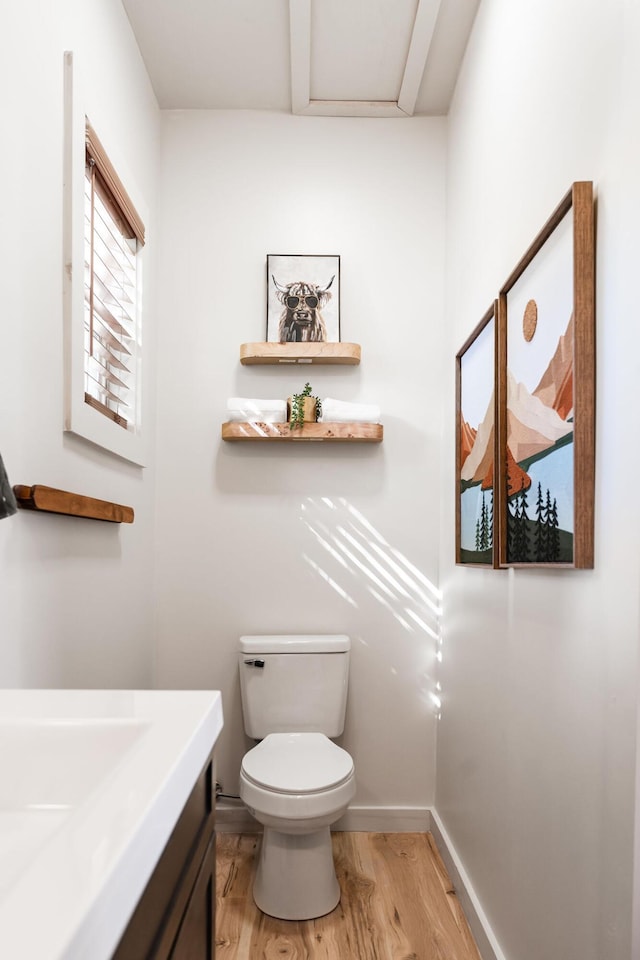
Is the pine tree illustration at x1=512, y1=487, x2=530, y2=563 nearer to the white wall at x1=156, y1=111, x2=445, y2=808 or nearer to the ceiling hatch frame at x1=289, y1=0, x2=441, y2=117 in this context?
the white wall at x1=156, y1=111, x2=445, y2=808

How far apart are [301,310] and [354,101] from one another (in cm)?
80

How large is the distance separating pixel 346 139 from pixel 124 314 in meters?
1.17

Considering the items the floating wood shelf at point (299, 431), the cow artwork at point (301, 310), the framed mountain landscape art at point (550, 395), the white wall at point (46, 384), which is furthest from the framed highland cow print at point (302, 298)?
the framed mountain landscape art at point (550, 395)

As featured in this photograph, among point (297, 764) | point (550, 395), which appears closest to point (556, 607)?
point (550, 395)

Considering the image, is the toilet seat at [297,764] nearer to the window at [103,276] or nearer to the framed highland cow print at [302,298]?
the window at [103,276]

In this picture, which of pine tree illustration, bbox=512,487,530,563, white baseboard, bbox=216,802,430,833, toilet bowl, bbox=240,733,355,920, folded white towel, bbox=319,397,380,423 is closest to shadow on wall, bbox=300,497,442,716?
folded white towel, bbox=319,397,380,423

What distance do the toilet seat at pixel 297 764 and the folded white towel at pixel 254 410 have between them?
1.09 meters

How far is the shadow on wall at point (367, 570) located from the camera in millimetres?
2623

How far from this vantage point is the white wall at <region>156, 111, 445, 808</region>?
8.59 feet

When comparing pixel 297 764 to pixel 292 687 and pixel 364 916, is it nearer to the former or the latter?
pixel 292 687

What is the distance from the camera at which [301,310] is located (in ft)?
8.65

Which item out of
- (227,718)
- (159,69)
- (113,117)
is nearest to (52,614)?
(227,718)

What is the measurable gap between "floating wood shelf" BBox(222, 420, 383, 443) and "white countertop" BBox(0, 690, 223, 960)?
61.3 inches

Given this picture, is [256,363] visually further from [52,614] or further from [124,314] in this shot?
[52,614]
